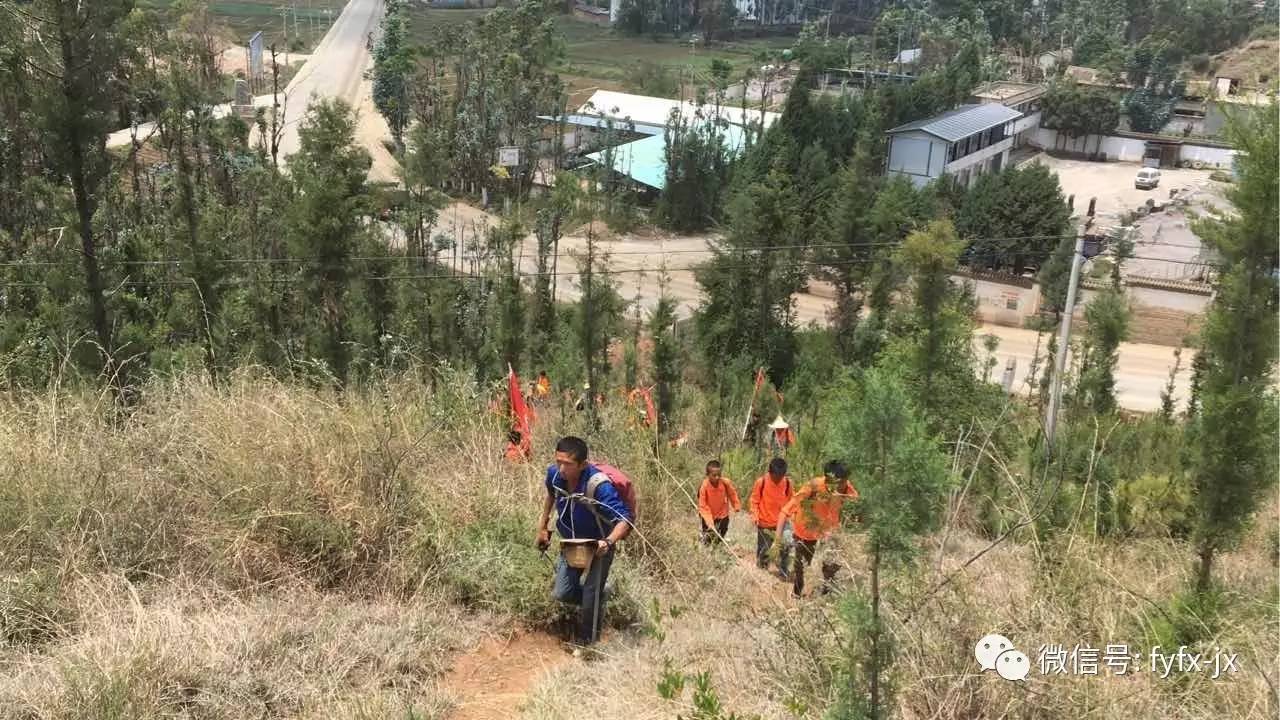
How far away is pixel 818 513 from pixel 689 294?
2853 centimetres

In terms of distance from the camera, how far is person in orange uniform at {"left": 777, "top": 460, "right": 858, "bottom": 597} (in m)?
3.82

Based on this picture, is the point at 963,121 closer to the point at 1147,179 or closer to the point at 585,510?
the point at 1147,179

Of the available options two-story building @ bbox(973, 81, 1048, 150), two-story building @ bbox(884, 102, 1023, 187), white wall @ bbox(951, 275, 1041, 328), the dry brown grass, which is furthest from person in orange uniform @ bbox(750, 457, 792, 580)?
two-story building @ bbox(973, 81, 1048, 150)

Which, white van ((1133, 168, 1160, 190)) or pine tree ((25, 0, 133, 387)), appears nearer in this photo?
Answer: pine tree ((25, 0, 133, 387))

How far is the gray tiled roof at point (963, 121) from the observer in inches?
1602

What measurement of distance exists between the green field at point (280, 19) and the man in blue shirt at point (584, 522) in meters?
59.7

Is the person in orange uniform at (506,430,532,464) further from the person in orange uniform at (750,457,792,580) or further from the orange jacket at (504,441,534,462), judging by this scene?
the person in orange uniform at (750,457,792,580)

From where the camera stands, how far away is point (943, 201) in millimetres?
32344

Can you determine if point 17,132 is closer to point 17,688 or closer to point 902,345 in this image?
point 902,345

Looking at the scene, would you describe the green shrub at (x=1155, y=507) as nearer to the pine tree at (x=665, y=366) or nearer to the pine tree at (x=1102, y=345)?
the pine tree at (x=665, y=366)

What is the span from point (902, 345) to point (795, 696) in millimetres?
9442

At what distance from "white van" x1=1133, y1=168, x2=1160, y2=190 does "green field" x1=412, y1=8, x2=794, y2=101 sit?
22641mm

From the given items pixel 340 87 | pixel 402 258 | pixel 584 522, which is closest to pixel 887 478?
pixel 584 522

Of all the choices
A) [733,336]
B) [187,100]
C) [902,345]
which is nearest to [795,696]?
[902,345]
